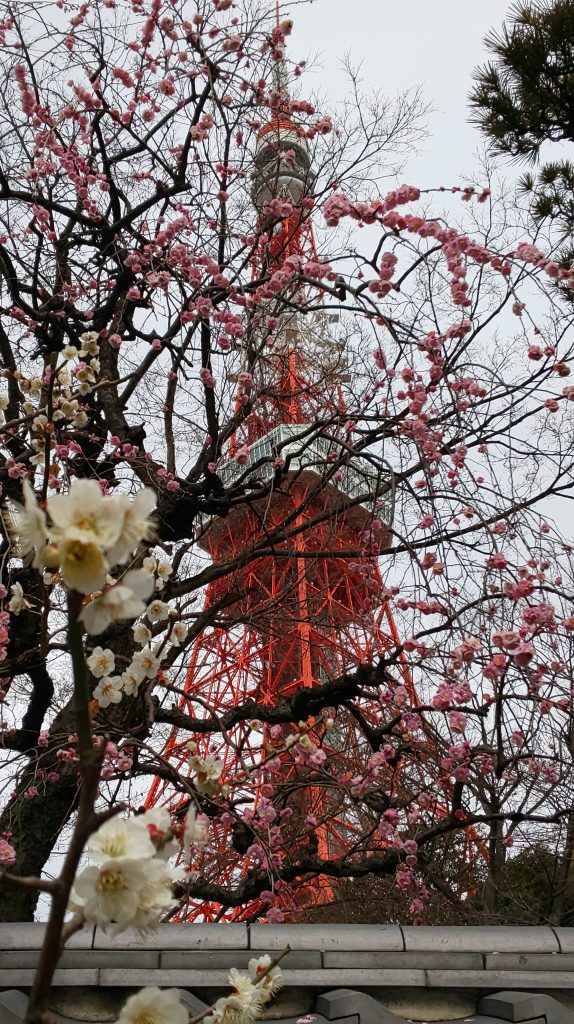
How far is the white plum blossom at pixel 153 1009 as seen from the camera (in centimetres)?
92

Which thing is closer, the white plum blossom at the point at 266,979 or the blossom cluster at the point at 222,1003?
the blossom cluster at the point at 222,1003

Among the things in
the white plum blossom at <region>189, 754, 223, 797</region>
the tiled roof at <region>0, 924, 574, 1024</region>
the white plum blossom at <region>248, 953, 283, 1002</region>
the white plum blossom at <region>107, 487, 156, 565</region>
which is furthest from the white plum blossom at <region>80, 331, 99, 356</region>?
the white plum blossom at <region>107, 487, 156, 565</region>

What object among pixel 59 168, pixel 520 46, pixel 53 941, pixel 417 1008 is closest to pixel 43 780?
pixel 417 1008

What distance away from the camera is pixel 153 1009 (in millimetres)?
932

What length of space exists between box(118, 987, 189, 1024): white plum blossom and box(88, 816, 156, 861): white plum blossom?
6.3 inches

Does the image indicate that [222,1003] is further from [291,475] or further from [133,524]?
[291,475]

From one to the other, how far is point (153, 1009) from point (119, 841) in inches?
7.9

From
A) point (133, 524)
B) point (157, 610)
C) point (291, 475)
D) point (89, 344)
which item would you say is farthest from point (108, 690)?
point (291, 475)

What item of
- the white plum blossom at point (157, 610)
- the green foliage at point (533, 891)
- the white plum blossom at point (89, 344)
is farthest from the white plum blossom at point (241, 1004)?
the green foliage at point (533, 891)

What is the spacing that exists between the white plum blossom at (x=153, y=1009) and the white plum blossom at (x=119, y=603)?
0.39 meters

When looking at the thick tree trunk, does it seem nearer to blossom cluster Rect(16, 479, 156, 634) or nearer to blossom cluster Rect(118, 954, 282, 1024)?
blossom cluster Rect(118, 954, 282, 1024)

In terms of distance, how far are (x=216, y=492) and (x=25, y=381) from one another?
1.17 metres

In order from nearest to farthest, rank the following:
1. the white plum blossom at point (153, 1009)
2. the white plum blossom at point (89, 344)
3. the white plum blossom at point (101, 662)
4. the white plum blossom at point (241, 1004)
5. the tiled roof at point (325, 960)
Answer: the white plum blossom at point (153, 1009)
the white plum blossom at point (241, 1004)
the tiled roof at point (325, 960)
the white plum blossom at point (101, 662)
the white plum blossom at point (89, 344)

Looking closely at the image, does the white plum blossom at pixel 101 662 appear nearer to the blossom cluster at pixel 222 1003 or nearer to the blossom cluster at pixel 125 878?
the blossom cluster at pixel 222 1003
